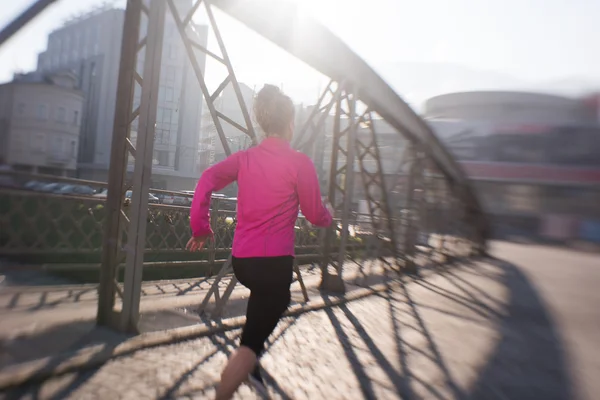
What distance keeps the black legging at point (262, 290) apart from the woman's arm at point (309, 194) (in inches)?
10.6

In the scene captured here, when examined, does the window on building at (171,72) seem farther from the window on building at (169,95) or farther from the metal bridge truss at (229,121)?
the metal bridge truss at (229,121)

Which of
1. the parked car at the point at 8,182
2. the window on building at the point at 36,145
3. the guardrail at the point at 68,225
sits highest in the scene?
the window on building at the point at 36,145

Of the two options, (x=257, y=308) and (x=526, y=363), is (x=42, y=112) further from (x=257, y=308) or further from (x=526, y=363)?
(x=526, y=363)

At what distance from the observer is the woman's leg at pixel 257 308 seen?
7.65 feet

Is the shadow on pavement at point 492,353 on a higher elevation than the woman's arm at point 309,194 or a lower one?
lower

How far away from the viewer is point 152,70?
3.81 m

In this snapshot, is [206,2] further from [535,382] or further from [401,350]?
[535,382]

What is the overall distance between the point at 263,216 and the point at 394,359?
2437 millimetres

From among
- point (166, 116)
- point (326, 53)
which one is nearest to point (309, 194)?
point (326, 53)

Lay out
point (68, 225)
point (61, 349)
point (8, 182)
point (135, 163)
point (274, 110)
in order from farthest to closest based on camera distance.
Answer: point (68, 225)
point (8, 182)
point (135, 163)
point (61, 349)
point (274, 110)

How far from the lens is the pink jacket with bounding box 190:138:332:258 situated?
2.31 meters

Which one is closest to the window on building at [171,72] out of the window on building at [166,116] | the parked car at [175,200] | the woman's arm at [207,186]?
the window on building at [166,116]

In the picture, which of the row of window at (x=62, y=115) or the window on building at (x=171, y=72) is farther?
the window on building at (x=171, y=72)

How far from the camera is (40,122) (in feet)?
52.1
